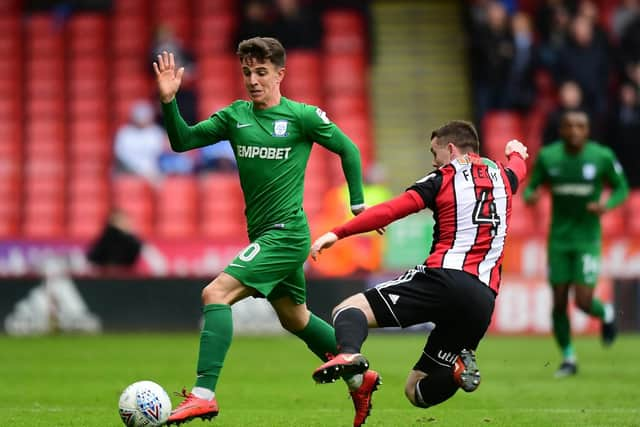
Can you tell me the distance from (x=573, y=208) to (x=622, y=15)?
1110 centimetres

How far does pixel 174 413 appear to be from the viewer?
23.7 ft

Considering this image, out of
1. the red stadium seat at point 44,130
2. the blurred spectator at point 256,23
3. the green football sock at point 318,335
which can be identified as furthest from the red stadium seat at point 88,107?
the green football sock at point 318,335

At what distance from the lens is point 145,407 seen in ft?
24.3

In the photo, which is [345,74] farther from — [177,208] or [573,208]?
[573,208]

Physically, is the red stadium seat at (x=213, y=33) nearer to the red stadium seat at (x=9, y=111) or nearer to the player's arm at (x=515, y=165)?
the red stadium seat at (x=9, y=111)

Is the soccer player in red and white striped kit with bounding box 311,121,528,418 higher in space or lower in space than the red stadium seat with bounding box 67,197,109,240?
higher

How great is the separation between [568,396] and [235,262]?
11.7 feet

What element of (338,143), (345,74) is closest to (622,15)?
(345,74)

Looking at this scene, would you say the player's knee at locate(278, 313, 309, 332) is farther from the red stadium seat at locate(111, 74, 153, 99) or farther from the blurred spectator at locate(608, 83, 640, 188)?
the red stadium seat at locate(111, 74, 153, 99)

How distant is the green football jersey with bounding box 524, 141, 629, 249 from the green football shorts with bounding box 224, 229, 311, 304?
458cm

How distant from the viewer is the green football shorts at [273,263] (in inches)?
304

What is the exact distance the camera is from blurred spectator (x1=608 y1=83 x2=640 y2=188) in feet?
64.0

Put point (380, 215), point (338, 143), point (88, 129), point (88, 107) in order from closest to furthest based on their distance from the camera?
point (380, 215)
point (338, 143)
point (88, 129)
point (88, 107)

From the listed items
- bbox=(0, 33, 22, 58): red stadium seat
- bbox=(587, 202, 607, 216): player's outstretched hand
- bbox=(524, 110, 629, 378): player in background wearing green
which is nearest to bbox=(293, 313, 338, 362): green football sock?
bbox=(524, 110, 629, 378): player in background wearing green
